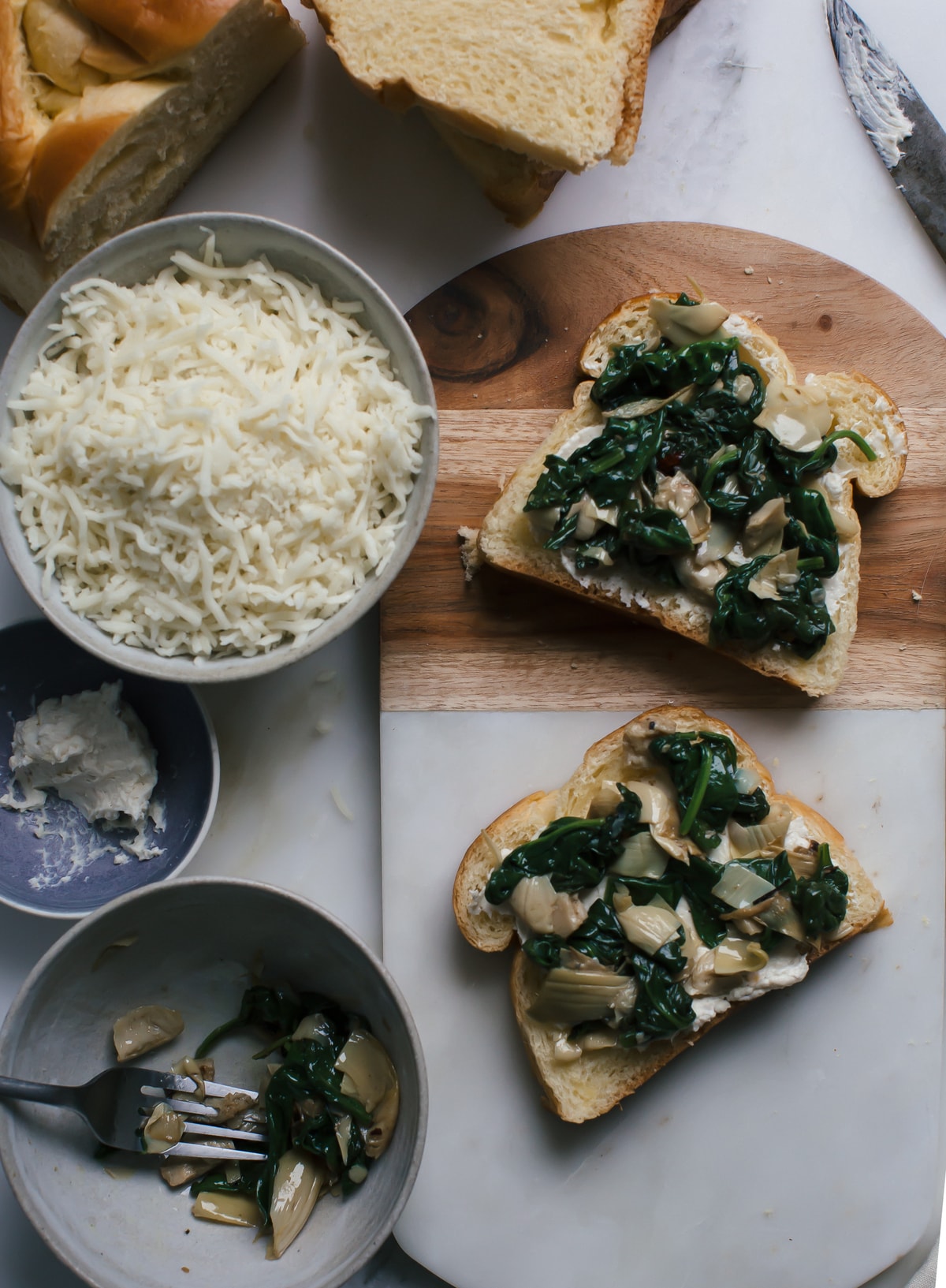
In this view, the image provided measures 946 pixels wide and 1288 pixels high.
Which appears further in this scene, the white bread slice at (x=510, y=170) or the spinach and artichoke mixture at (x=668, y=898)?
the white bread slice at (x=510, y=170)

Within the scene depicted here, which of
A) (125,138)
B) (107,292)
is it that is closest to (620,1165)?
(107,292)

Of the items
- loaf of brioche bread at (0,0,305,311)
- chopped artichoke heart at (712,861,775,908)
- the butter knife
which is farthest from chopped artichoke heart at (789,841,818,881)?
loaf of brioche bread at (0,0,305,311)

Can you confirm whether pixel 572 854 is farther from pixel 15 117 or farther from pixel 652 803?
pixel 15 117

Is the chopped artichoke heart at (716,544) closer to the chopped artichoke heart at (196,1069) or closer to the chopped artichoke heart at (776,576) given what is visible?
the chopped artichoke heart at (776,576)

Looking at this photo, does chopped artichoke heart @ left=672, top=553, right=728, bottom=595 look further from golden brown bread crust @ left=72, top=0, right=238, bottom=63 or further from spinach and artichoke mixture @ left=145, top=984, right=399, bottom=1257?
golden brown bread crust @ left=72, top=0, right=238, bottom=63

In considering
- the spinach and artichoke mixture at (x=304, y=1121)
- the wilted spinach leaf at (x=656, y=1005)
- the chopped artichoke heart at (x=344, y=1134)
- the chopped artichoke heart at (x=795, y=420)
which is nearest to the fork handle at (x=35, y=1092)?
the spinach and artichoke mixture at (x=304, y=1121)

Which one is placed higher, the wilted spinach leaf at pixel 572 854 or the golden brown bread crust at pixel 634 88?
the golden brown bread crust at pixel 634 88
